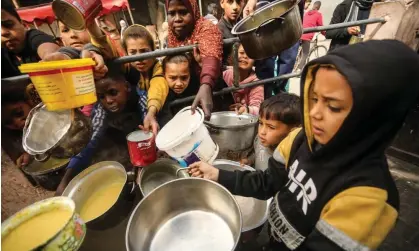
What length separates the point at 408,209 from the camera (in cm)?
194

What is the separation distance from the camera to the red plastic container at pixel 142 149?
1614mm

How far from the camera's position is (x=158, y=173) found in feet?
6.22

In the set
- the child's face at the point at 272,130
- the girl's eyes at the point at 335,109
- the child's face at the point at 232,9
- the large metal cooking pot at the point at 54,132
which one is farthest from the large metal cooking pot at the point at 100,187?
the child's face at the point at 232,9

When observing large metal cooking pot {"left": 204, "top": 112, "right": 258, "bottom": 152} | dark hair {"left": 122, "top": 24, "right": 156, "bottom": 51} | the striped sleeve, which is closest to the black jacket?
the striped sleeve

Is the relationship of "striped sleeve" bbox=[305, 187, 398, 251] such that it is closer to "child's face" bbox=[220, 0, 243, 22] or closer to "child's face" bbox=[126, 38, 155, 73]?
"child's face" bbox=[126, 38, 155, 73]

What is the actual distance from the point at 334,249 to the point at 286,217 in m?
0.33

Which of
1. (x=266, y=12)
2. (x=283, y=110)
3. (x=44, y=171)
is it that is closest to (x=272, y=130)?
(x=283, y=110)

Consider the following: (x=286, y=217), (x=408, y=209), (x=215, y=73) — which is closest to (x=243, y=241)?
(x=286, y=217)

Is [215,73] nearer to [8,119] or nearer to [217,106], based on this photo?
[217,106]

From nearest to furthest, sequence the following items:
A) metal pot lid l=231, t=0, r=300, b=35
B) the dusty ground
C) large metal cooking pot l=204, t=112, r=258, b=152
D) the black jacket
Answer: the black jacket, the dusty ground, large metal cooking pot l=204, t=112, r=258, b=152, metal pot lid l=231, t=0, r=300, b=35

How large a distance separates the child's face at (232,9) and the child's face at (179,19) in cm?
95

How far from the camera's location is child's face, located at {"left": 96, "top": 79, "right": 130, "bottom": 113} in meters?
1.83

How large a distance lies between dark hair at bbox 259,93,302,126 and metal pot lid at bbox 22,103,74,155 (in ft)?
4.63

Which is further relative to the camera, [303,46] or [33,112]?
[303,46]
